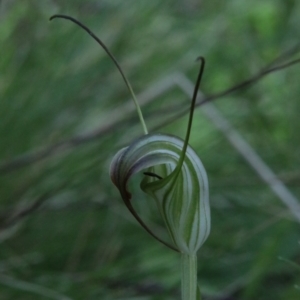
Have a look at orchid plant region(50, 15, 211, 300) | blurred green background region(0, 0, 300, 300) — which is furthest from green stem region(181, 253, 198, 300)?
blurred green background region(0, 0, 300, 300)

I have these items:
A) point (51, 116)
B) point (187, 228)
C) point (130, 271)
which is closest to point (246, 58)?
point (51, 116)

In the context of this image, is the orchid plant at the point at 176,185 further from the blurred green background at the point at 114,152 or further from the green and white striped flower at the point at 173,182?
the blurred green background at the point at 114,152

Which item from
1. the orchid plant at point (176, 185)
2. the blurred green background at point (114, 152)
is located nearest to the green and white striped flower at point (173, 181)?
the orchid plant at point (176, 185)

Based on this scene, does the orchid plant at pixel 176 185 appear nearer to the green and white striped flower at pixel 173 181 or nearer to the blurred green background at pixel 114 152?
the green and white striped flower at pixel 173 181

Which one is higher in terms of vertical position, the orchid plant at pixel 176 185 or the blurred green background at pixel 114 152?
the blurred green background at pixel 114 152

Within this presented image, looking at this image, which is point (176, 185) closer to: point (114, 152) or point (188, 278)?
point (188, 278)

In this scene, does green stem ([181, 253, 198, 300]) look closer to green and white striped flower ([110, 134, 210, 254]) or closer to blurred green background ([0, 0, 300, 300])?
green and white striped flower ([110, 134, 210, 254])

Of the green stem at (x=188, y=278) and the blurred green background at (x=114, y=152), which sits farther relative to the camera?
the blurred green background at (x=114, y=152)

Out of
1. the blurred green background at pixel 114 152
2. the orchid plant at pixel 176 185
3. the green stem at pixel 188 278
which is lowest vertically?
the green stem at pixel 188 278
